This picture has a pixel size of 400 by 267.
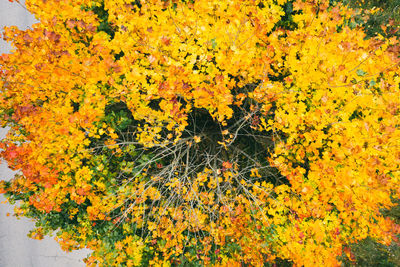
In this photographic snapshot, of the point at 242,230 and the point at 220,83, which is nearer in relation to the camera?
the point at 220,83

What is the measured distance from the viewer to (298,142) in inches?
151

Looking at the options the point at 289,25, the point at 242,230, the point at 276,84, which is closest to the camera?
the point at 276,84

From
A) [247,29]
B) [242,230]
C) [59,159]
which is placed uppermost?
[247,29]

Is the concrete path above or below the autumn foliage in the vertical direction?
below

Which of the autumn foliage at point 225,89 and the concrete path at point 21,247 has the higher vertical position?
the autumn foliage at point 225,89

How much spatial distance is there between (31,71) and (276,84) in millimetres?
3962

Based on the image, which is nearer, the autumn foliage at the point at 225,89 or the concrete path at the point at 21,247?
the autumn foliage at the point at 225,89

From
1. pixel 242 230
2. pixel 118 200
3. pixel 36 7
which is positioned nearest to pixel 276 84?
pixel 242 230

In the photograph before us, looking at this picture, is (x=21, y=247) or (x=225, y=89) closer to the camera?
(x=225, y=89)

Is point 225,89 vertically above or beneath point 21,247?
above

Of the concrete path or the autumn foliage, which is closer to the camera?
the autumn foliage

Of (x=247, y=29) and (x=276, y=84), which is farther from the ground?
(x=247, y=29)

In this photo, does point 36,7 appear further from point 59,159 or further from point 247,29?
point 247,29

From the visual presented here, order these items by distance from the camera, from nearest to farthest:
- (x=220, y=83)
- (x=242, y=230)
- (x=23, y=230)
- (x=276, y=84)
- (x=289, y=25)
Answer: (x=220, y=83)
(x=276, y=84)
(x=289, y=25)
(x=242, y=230)
(x=23, y=230)
